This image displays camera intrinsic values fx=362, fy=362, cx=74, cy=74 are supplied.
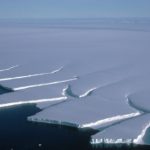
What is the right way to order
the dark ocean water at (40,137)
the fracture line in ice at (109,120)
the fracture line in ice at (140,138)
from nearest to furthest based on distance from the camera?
the fracture line in ice at (140,138) < the dark ocean water at (40,137) < the fracture line in ice at (109,120)

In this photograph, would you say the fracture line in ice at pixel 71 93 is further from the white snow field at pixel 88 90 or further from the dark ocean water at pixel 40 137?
the dark ocean water at pixel 40 137

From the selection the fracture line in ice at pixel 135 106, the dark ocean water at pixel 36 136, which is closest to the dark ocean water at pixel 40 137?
the dark ocean water at pixel 36 136

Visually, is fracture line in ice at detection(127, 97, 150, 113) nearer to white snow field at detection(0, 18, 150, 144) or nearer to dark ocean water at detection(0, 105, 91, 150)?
white snow field at detection(0, 18, 150, 144)

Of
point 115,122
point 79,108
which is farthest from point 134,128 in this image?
point 79,108

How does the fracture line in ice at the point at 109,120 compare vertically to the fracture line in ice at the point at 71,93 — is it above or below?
below

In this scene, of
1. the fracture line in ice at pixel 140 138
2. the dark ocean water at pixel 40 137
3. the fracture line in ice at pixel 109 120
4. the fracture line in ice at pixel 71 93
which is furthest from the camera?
the fracture line in ice at pixel 71 93

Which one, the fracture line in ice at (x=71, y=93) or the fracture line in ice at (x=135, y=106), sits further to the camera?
the fracture line in ice at (x=71, y=93)

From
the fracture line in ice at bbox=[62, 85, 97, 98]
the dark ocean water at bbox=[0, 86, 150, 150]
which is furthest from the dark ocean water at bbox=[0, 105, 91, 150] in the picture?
the fracture line in ice at bbox=[62, 85, 97, 98]

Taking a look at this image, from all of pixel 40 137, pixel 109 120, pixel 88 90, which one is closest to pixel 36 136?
pixel 40 137

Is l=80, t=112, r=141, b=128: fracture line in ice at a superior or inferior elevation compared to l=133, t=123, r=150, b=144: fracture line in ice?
superior

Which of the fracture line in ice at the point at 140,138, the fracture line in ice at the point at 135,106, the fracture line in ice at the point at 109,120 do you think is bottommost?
the fracture line in ice at the point at 140,138

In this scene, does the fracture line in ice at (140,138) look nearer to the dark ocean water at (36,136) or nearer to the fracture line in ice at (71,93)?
the dark ocean water at (36,136)
